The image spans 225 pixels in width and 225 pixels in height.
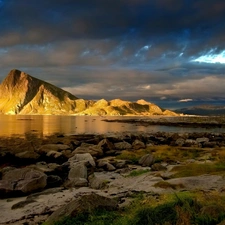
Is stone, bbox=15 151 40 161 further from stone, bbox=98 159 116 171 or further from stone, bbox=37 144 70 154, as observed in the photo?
stone, bbox=98 159 116 171

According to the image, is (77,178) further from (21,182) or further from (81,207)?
(81,207)

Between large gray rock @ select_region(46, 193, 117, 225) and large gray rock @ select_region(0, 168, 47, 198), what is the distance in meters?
6.16

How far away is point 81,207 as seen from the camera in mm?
8922

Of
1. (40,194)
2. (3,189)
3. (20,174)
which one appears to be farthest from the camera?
(20,174)

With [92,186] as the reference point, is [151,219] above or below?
above

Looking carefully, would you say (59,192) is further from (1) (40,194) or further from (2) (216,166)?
(2) (216,166)

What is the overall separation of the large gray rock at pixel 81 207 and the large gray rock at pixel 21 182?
616cm

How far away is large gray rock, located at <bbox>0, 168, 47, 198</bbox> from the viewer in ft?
47.6

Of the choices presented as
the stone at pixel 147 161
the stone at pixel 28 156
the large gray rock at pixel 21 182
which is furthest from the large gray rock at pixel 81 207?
the stone at pixel 28 156

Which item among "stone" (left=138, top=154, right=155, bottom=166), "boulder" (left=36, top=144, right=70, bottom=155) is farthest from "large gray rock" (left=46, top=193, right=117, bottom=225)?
"boulder" (left=36, top=144, right=70, bottom=155)

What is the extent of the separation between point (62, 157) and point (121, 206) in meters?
18.3

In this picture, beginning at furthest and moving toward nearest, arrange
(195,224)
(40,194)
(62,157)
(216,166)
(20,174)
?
(62,157), (216,166), (20,174), (40,194), (195,224)

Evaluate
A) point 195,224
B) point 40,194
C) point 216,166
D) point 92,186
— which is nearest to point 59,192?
point 40,194

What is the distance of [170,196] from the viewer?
10617 mm
